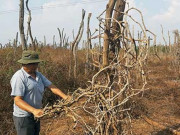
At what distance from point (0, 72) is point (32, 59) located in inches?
106

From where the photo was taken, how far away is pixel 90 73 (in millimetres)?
7789

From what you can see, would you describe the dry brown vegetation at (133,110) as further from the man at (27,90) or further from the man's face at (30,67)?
the man's face at (30,67)

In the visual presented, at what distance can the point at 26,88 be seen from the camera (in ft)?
8.48

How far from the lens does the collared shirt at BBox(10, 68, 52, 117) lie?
2488 mm

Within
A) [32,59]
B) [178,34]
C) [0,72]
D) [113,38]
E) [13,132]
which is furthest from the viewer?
[178,34]

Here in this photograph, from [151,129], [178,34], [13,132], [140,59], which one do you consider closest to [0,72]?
[13,132]

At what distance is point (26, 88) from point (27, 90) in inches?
0.9

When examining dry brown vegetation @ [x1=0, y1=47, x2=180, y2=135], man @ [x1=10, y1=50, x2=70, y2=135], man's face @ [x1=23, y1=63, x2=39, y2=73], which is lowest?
dry brown vegetation @ [x1=0, y1=47, x2=180, y2=135]

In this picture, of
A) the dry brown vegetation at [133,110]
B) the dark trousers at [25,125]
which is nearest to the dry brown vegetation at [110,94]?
the dry brown vegetation at [133,110]

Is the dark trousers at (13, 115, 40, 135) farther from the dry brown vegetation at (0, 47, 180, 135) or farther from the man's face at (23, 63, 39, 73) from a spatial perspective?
the man's face at (23, 63, 39, 73)

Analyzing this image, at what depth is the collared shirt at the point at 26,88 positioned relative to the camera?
8.16 ft

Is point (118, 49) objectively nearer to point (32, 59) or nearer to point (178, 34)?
point (32, 59)

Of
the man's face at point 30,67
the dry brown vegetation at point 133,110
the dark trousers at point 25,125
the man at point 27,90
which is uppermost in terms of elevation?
the man's face at point 30,67

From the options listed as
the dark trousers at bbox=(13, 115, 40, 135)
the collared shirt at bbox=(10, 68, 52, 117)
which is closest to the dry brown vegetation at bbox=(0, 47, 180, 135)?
the dark trousers at bbox=(13, 115, 40, 135)
